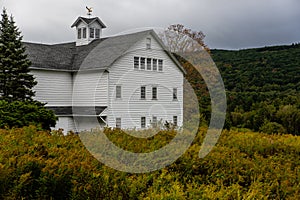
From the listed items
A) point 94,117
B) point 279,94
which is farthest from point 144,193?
point 279,94

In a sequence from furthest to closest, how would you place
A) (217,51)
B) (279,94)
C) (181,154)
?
(217,51) → (279,94) → (181,154)

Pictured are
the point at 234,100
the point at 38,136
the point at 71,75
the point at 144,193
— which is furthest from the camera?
the point at 234,100

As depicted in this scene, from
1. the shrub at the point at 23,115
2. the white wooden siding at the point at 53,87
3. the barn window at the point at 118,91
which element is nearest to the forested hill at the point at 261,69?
the barn window at the point at 118,91

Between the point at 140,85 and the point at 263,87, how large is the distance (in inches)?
902

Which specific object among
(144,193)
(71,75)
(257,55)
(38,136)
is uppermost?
(257,55)

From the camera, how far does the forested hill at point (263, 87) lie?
36.7m

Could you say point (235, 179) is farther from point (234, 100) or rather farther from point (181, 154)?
point (234, 100)

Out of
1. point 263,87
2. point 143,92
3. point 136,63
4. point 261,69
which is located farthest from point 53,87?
point 261,69

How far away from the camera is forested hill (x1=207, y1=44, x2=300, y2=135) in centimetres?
3672

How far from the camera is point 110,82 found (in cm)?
2850

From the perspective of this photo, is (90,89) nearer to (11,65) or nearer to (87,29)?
(11,65)

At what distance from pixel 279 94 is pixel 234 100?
6175 millimetres

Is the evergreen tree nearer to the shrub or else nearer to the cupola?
the shrub

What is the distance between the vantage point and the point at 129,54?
29719mm
